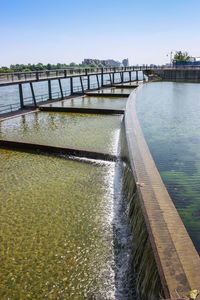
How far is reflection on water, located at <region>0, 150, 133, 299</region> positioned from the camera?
16.7 feet

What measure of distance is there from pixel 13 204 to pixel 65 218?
194cm

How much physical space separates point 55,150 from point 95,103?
647 inches

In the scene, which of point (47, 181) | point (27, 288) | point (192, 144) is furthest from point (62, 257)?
point (192, 144)

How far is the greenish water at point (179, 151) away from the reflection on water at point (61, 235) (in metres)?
A: 1.86

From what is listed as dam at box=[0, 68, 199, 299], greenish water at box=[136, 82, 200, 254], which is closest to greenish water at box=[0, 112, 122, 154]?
dam at box=[0, 68, 199, 299]

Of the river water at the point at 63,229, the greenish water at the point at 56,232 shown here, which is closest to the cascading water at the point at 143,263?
the river water at the point at 63,229

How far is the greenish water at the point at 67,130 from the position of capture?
13.7 m

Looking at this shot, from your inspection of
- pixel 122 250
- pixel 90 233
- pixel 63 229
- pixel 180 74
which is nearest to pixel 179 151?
pixel 90 233

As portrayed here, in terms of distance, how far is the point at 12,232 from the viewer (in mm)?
6668

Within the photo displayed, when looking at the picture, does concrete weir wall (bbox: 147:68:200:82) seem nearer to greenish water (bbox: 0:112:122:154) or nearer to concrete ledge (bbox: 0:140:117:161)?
greenish water (bbox: 0:112:122:154)

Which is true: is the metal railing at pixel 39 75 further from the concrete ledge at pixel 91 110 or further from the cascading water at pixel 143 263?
the cascading water at pixel 143 263

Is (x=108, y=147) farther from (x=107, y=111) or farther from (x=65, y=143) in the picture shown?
(x=107, y=111)

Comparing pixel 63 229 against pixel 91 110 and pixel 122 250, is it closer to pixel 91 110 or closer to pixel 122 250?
pixel 122 250

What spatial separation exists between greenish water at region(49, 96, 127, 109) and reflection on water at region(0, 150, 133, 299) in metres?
16.3
